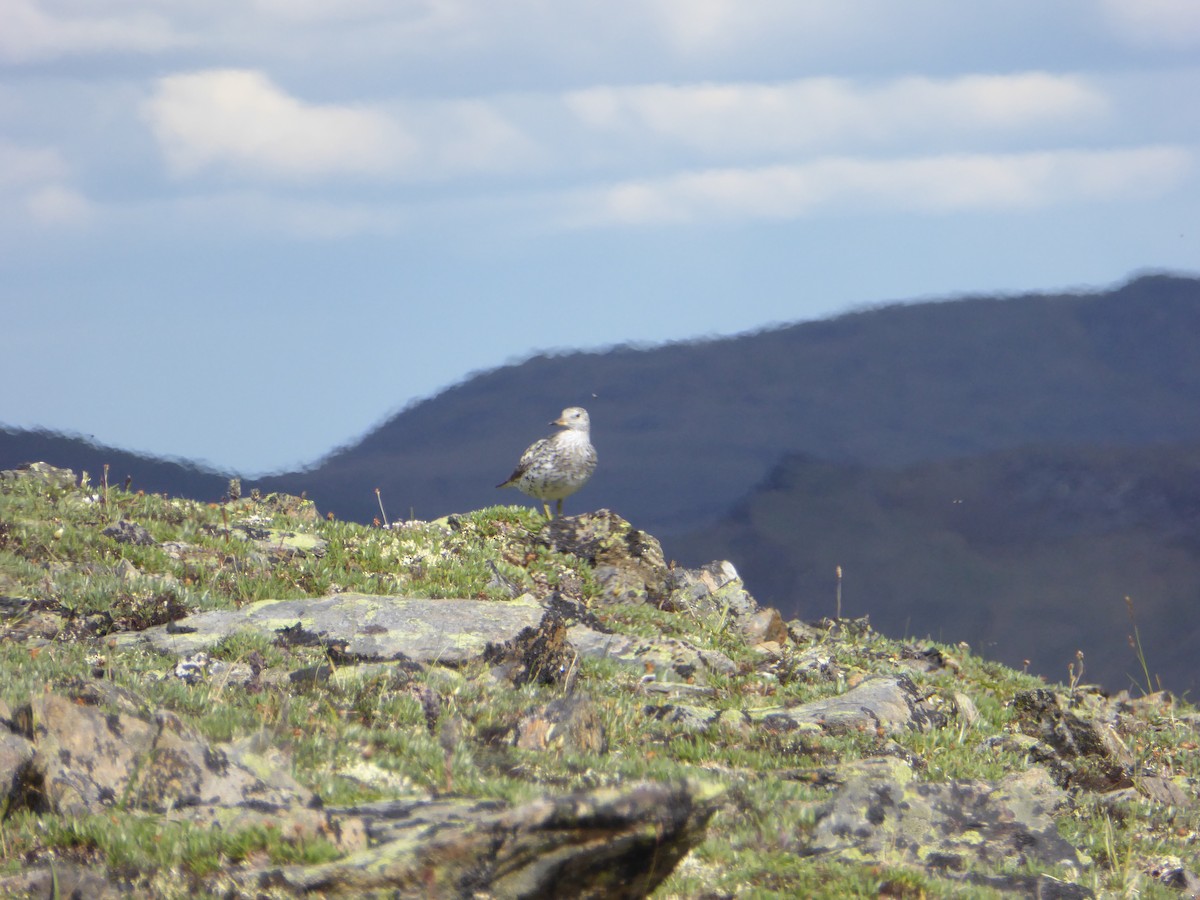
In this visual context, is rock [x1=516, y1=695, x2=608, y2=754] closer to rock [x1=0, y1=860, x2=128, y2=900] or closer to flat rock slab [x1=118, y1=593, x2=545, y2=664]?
flat rock slab [x1=118, y1=593, x2=545, y2=664]

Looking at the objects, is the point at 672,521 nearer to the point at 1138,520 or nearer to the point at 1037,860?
the point at 1138,520

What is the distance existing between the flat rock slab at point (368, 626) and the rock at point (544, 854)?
564cm

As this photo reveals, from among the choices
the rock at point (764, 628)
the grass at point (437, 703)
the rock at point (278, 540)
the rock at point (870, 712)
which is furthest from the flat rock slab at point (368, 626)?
the rock at point (764, 628)

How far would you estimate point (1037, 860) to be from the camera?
7.19 m

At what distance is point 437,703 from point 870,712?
4.25 m

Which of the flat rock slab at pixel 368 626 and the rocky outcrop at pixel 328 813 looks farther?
the flat rock slab at pixel 368 626

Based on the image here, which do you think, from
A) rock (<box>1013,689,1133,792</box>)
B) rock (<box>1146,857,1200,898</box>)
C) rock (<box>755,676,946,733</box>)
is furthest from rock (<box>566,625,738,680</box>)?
rock (<box>1146,857,1200,898</box>)

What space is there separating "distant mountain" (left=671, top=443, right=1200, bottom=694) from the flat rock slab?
36920 mm

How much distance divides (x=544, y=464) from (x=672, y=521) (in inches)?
1557

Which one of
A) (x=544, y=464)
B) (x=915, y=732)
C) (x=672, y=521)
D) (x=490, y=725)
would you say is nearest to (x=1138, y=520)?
(x=672, y=521)

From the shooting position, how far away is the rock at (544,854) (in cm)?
456

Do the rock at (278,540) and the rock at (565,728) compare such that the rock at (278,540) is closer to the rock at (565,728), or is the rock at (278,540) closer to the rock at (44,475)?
the rock at (44,475)

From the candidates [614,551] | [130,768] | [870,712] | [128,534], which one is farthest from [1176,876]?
[128,534]

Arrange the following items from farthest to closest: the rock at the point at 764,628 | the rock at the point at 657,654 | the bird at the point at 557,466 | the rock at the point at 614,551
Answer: the bird at the point at 557,466, the rock at the point at 614,551, the rock at the point at 764,628, the rock at the point at 657,654
